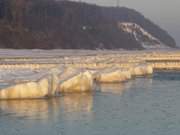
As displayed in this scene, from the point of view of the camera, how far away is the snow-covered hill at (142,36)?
147 meters

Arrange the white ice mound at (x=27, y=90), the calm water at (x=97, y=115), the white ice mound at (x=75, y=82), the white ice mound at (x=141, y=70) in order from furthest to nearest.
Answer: the white ice mound at (x=141, y=70)
the white ice mound at (x=75, y=82)
the white ice mound at (x=27, y=90)
the calm water at (x=97, y=115)

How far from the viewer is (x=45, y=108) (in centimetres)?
2488

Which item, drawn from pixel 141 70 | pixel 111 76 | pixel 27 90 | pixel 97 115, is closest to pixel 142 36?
pixel 141 70

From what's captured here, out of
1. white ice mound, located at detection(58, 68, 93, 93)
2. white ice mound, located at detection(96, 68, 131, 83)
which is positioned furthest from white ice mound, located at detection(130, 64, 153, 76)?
white ice mound, located at detection(58, 68, 93, 93)

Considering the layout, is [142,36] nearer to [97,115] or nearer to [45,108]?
[45,108]

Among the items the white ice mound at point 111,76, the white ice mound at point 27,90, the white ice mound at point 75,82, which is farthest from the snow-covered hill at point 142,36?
the white ice mound at point 27,90

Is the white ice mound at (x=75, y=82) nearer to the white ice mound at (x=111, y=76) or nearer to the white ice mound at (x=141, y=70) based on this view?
the white ice mound at (x=111, y=76)

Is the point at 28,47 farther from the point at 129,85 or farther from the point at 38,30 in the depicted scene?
the point at 129,85

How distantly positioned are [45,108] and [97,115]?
2.41m

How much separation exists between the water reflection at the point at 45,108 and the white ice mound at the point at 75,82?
1.27 m

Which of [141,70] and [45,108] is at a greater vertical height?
[141,70]

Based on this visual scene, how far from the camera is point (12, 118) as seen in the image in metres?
22.6

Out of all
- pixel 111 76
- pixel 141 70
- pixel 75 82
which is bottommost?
pixel 141 70

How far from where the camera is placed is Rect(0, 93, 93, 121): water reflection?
2325 cm
